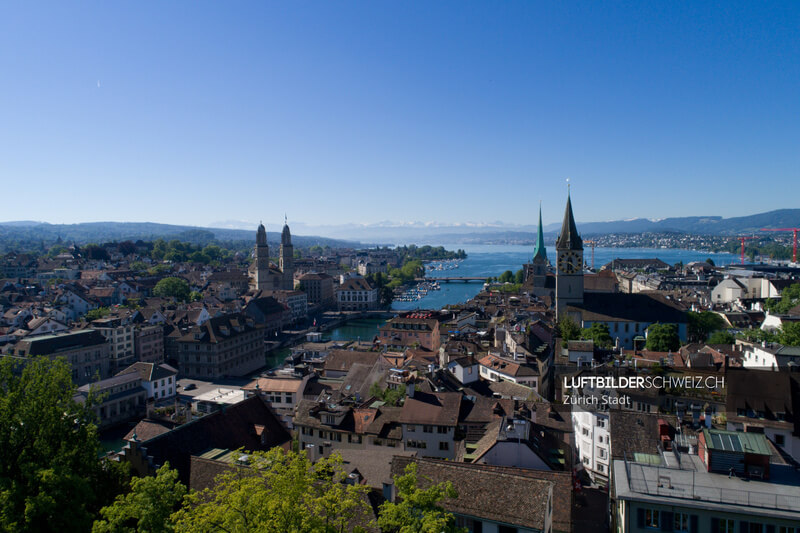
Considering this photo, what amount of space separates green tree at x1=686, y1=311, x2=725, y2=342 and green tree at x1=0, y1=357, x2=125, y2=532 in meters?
45.1

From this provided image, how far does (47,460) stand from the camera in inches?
480

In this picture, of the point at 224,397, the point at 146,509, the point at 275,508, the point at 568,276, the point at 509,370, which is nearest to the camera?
the point at 275,508

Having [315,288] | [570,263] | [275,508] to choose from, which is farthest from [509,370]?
[315,288]

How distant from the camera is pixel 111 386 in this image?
109ft

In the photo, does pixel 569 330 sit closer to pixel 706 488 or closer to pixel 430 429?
pixel 430 429

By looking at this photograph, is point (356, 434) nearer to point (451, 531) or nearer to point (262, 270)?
point (451, 531)

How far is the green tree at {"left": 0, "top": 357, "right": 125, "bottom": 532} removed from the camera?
10875mm

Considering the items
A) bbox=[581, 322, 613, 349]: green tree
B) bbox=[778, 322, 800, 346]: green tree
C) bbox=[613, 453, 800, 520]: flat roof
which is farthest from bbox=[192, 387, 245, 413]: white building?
bbox=[778, 322, 800, 346]: green tree

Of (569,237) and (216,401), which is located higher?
(569,237)

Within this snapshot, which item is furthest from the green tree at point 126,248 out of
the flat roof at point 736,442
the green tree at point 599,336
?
the flat roof at point 736,442

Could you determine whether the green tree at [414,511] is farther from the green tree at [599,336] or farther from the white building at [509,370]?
the green tree at [599,336]

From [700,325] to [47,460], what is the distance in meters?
47.2

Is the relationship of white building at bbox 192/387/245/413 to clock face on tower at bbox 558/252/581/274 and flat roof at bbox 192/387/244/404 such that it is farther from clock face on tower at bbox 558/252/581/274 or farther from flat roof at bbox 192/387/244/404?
clock face on tower at bbox 558/252/581/274

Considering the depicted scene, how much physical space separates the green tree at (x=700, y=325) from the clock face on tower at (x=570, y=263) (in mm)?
9762
